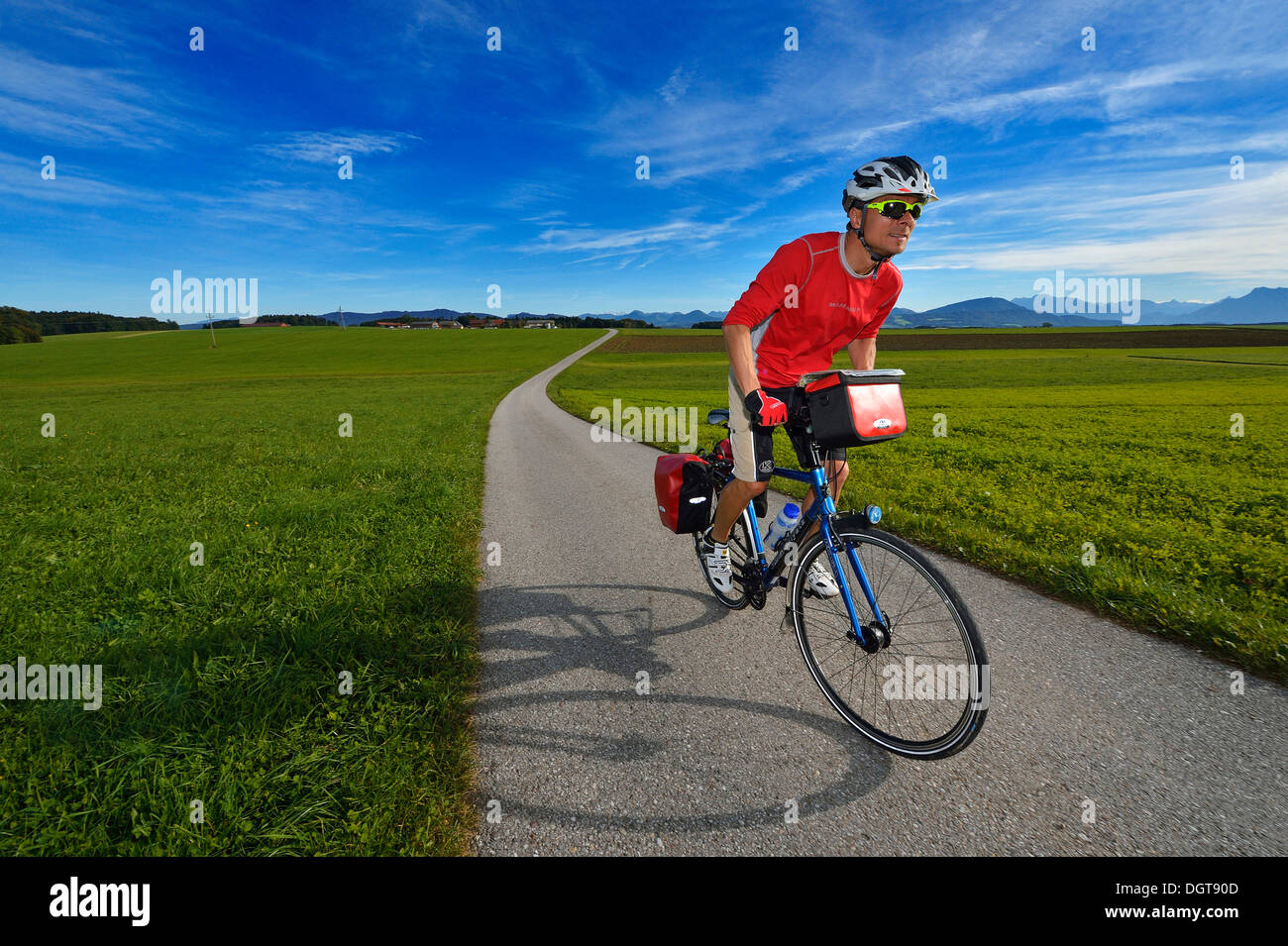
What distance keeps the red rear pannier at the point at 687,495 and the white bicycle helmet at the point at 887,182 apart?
2.02m

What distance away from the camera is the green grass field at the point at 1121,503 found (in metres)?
4.16

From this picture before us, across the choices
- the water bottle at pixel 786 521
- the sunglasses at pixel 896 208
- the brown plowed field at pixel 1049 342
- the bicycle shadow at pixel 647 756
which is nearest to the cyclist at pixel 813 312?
the sunglasses at pixel 896 208

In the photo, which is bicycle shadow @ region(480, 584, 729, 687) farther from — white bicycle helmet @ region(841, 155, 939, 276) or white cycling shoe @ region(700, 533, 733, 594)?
white bicycle helmet @ region(841, 155, 939, 276)

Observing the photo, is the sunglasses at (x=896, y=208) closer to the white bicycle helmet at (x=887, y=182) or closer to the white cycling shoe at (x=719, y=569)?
the white bicycle helmet at (x=887, y=182)

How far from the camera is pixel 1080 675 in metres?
3.38

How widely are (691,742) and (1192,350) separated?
272ft

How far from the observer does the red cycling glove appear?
3104 mm

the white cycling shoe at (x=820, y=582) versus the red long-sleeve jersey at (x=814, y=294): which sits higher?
the red long-sleeve jersey at (x=814, y=294)

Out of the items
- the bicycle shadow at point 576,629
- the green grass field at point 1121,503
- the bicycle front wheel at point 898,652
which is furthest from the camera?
the green grass field at point 1121,503

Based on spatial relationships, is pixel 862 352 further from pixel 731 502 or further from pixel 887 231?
pixel 731 502

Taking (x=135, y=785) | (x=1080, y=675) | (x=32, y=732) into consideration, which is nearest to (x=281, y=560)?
(x=32, y=732)
